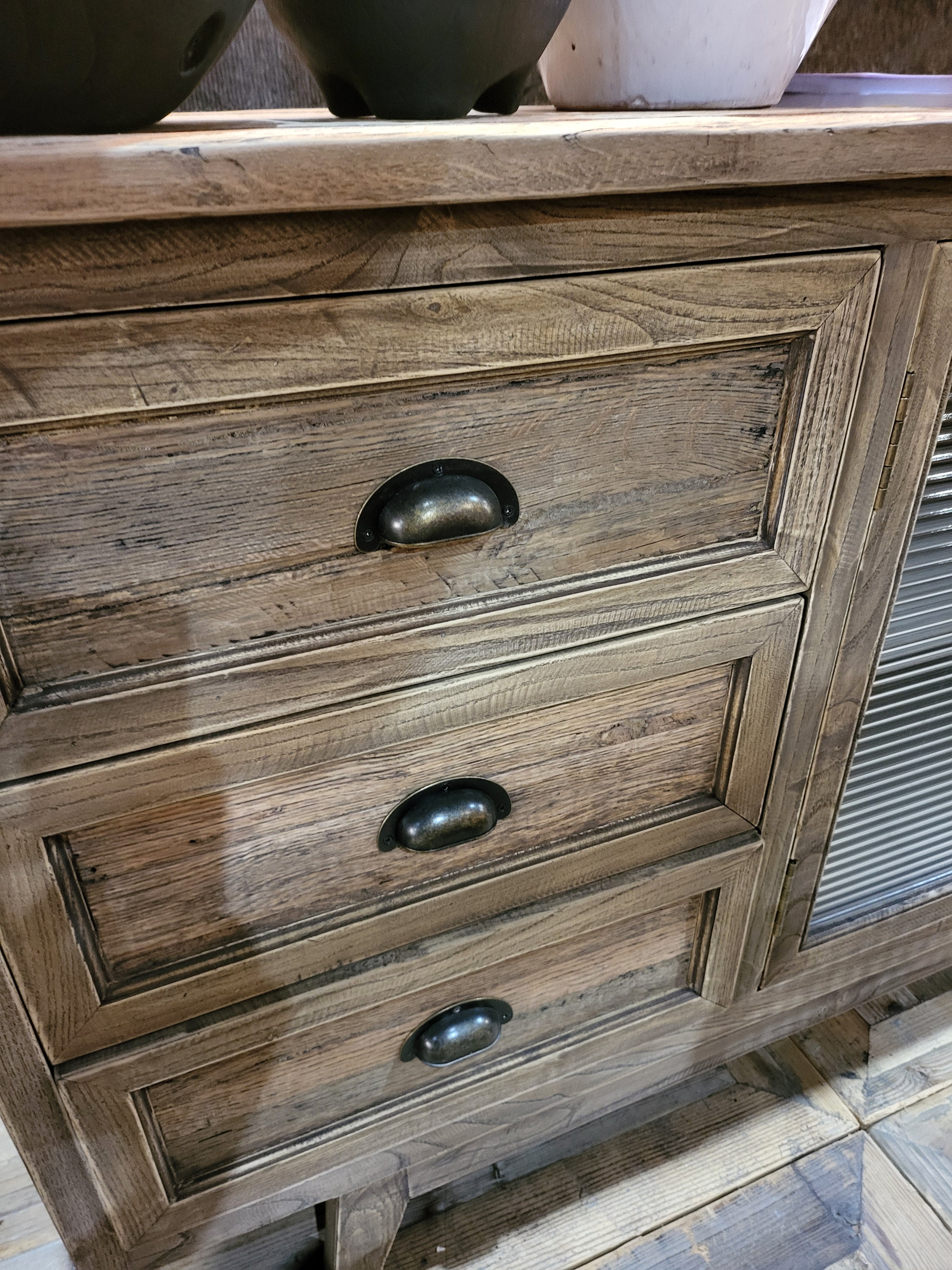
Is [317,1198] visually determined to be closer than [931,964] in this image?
Yes

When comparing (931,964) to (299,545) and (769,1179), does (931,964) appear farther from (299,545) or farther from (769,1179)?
(299,545)

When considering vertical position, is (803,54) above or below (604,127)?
above

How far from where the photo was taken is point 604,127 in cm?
39

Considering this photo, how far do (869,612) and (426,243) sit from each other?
0.40 metres

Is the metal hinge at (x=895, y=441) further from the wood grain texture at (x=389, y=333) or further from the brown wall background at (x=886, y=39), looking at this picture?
the brown wall background at (x=886, y=39)

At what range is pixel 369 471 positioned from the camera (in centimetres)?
43

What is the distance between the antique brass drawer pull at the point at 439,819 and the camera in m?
0.54

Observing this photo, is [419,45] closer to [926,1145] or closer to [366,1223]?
[366,1223]

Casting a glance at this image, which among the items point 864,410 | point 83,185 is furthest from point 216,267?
point 864,410

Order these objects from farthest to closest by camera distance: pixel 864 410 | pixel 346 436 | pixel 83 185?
pixel 864 410, pixel 346 436, pixel 83 185

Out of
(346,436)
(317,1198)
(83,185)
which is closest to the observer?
(83,185)

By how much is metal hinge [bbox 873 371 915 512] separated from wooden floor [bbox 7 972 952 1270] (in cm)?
66

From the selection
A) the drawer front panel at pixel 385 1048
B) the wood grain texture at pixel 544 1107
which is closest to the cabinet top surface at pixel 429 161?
the drawer front panel at pixel 385 1048

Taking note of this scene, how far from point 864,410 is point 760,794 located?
280mm
